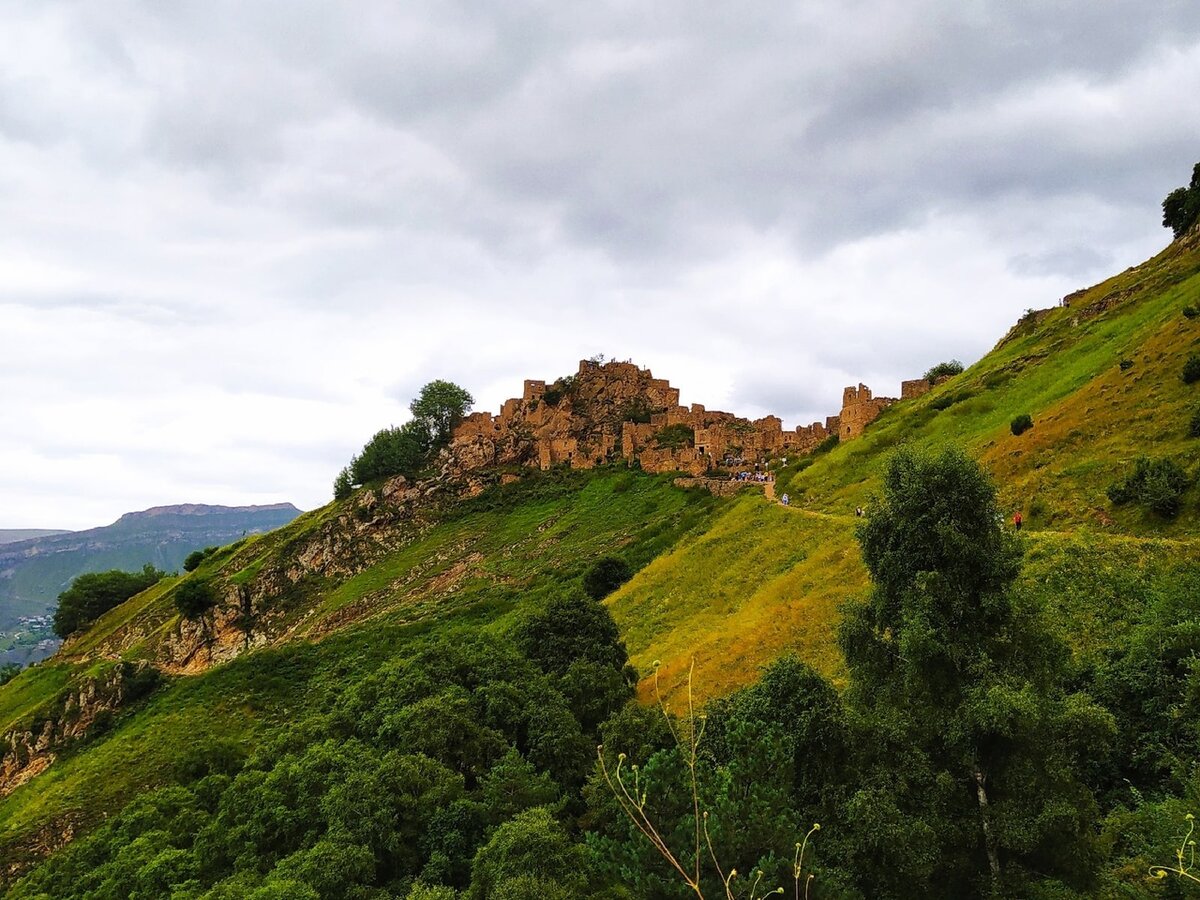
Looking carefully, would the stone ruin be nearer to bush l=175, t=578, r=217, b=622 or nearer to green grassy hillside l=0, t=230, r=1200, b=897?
green grassy hillside l=0, t=230, r=1200, b=897

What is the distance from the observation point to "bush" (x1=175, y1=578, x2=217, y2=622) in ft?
245

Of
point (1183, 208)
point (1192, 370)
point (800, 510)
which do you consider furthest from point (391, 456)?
point (1183, 208)

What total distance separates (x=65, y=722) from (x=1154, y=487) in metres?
76.6

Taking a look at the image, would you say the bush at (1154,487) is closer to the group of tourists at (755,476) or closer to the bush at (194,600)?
the group of tourists at (755,476)

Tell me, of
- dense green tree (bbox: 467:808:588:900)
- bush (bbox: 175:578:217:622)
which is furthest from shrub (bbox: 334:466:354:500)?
dense green tree (bbox: 467:808:588:900)

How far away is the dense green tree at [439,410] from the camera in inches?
4230

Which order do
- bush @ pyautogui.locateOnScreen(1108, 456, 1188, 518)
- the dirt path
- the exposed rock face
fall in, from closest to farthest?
1. bush @ pyautogui.locateOnScreen(1108, 456, 1188, 518)
2. the dirt path
3. the exposed rock face

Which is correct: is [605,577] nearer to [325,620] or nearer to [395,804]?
[325,620]

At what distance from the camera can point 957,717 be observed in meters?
16.7

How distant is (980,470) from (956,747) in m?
7.57

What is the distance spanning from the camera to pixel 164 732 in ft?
157

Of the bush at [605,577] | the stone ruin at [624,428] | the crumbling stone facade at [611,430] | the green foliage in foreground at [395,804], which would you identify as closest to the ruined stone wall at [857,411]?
the stone ruin at [624,428]

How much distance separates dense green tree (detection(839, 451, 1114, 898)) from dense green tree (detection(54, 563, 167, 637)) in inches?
4542

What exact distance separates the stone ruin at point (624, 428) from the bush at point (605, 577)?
934 inches
